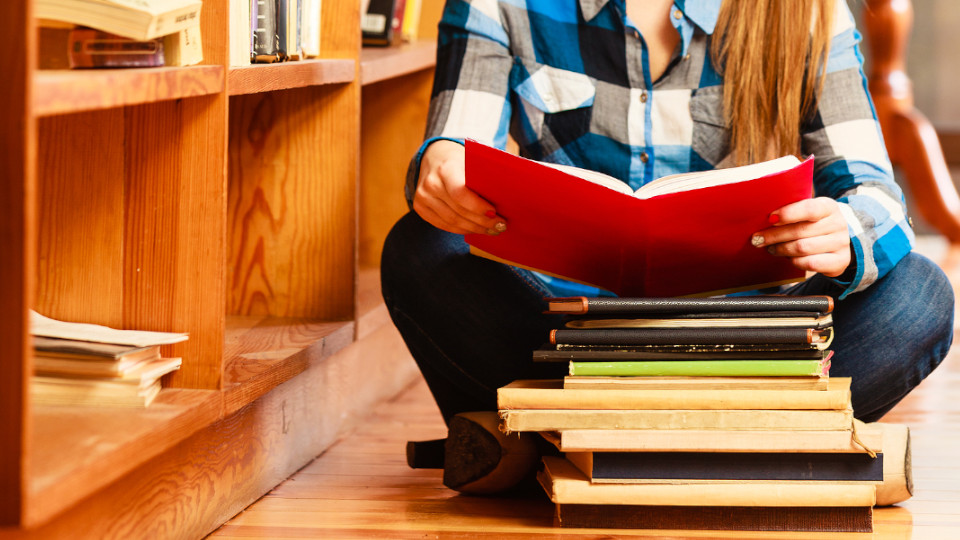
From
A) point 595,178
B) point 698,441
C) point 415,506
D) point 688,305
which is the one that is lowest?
point 415,506

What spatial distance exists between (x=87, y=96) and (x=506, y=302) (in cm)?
57

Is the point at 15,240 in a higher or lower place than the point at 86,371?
higher

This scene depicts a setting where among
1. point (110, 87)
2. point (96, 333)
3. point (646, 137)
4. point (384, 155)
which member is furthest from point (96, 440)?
point (384, 155)

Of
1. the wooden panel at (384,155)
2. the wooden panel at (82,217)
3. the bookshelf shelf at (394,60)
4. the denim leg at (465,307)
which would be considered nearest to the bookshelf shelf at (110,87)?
the wooden panel at (82,217)

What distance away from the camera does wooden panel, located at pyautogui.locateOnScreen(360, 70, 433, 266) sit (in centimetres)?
187

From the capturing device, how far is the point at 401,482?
1.17 meters

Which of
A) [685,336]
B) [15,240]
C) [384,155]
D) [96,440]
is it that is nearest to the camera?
[15,240]

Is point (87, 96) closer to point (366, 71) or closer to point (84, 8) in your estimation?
point (84, 8)

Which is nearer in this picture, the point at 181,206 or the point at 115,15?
the point at 115,15

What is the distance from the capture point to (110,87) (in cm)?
68

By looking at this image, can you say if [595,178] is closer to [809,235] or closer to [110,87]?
[809,235]

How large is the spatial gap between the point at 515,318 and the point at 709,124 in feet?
1.10

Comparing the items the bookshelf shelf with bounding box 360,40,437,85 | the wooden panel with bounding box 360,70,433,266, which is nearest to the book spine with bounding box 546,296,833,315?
the bookshelf shelf with bounding box 360,40,437,85

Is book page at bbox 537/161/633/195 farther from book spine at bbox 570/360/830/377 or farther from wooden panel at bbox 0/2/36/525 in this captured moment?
wooden panel at bbox 0/2/36/525
